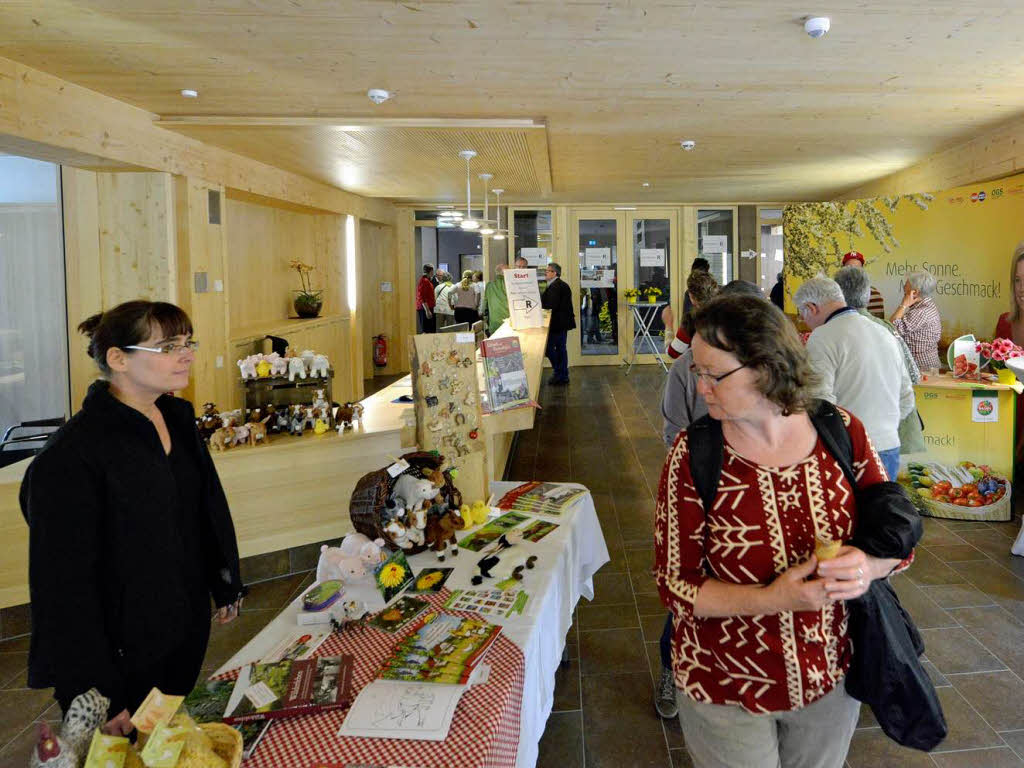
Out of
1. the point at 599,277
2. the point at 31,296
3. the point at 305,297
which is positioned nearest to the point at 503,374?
the point at 31,296

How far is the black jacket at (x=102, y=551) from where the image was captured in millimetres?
1567

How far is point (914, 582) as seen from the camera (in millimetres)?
3793

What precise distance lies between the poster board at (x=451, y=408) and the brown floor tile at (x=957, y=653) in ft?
6.82

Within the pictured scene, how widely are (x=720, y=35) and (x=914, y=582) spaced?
118 inches

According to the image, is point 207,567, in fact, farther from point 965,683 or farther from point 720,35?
point 720,35

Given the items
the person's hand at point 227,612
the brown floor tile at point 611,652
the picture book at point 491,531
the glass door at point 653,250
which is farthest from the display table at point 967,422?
the glass door at point 653,250

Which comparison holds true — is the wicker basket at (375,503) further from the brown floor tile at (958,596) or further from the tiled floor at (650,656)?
the brown floor tile at (958,596)

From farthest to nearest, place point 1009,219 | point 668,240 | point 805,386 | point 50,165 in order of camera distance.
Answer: point 668,240
point 1009,219
point 50,165
point 805,386

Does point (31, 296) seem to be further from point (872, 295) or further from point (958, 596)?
point (872, 295)

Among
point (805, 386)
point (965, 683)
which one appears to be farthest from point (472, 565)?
point (965, 683)

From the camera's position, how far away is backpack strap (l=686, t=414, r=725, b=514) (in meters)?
1.37

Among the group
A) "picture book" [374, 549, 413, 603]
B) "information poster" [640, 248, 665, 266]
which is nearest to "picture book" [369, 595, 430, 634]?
"picture book" [374, 549, 413, 603]

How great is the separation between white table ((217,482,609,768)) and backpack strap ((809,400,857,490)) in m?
0.82

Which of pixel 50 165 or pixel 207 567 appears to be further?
pixel 50 165
